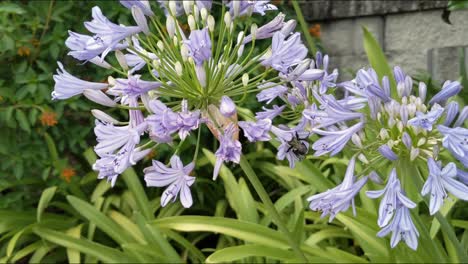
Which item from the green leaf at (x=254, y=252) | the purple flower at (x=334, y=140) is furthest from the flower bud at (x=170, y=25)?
the green leaf at (x=254, y=252)

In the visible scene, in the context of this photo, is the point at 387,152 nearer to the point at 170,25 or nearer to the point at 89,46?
the point at 170,25

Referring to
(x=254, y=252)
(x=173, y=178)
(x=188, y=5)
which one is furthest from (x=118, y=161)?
(x=254, y=252)

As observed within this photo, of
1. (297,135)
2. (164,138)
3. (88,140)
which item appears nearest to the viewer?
(164,138)

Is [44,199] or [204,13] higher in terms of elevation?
[204,13]

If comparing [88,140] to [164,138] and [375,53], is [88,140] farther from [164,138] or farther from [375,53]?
[164,138]

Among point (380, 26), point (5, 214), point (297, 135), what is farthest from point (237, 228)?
point (380, 26)

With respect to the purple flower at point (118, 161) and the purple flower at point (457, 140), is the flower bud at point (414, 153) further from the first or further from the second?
the purple flower at point (118, 161)
